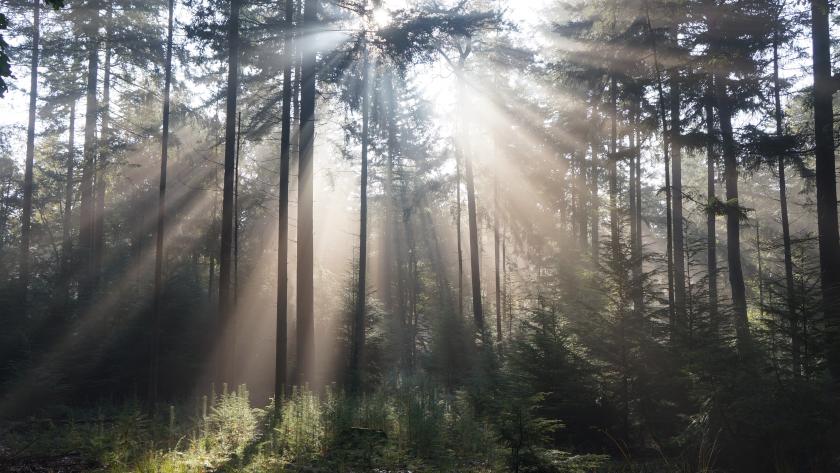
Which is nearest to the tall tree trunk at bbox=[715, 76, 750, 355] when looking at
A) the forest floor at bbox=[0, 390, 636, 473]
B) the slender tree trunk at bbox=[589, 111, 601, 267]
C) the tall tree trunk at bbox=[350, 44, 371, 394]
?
the slender tree trunk at bbox=[589, 111, 601, 267]

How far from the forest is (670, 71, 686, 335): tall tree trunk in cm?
10

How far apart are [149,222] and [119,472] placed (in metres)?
22.9

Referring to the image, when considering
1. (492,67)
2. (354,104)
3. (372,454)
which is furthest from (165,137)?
(372,454)

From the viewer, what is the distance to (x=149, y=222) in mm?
27141

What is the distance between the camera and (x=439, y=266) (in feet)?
118

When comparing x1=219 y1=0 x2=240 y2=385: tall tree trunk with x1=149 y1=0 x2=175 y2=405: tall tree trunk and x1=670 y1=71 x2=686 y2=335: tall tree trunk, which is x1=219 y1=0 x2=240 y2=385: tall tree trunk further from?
x1=670 y1=71 x2=686 y2=335: tall tree trunk

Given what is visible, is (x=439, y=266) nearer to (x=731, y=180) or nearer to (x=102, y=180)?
(x=102, y=180)

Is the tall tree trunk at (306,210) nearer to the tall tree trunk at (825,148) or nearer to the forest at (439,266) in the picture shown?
the forest at (439,266)

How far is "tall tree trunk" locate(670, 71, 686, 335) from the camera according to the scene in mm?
11403

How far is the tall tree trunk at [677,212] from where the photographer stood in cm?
1140

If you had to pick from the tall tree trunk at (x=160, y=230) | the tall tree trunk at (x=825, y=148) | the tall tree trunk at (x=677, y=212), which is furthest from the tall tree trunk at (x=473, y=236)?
the tall tree trunk at (x=825, y=148)

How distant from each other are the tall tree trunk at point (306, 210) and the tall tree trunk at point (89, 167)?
11273 mm

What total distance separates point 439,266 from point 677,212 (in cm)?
1928

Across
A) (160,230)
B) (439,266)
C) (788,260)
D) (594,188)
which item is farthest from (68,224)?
(788,260)
